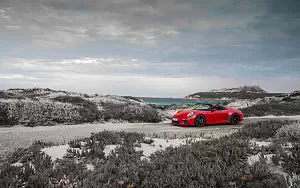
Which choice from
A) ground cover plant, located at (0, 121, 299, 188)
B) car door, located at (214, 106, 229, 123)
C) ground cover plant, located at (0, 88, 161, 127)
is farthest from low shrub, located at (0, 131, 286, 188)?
ground cover plant, located at (0, 88, 161, 127)

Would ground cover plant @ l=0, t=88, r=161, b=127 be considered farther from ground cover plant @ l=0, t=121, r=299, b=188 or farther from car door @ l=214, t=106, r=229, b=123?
ground cover plant @ l=0, t=121, r=299, b=188

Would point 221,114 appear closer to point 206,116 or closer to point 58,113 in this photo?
point 206,116

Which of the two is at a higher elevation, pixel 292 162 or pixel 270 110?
pixel 292 162

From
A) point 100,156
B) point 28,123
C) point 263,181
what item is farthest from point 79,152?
point 28,123

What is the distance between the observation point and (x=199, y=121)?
13453 millimetres

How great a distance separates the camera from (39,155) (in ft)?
18.8

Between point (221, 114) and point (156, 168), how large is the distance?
10217 millimetres

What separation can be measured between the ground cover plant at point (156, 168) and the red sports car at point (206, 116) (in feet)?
23.1

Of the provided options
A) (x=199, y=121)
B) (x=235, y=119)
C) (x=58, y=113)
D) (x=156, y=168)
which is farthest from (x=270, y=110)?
(x=156, y=168)

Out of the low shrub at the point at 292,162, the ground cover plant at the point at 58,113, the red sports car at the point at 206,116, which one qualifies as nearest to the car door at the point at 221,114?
the red sports car at the point at 206,116

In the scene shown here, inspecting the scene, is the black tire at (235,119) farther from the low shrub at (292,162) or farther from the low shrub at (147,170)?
the low shrub at (292,162)

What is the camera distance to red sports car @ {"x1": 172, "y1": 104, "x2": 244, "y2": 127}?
13.4 m

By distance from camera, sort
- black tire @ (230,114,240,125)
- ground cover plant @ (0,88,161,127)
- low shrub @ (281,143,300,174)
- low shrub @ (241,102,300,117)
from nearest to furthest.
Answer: low shrub @ (281,143,300,174), ground cover plant @ (0,88,161,127), black tire @ (230,114,240,125), low shrub @ (241,102,300,117)

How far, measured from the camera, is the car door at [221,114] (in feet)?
46.3
